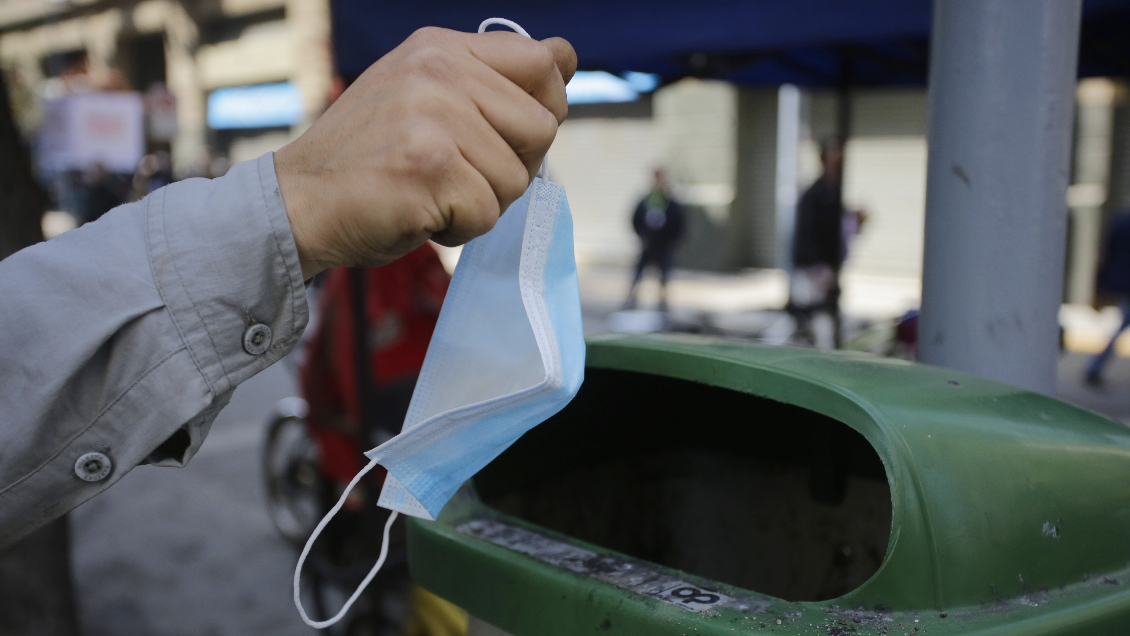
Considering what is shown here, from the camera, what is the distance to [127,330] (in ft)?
3.11

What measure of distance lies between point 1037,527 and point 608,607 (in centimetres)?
55

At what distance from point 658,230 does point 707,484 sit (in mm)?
9395

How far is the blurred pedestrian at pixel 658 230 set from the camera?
1105 centimetres

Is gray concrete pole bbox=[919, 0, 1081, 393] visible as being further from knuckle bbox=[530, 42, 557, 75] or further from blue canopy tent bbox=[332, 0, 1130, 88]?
blue canopy tent bbox=[332, 0, 1130, 88]

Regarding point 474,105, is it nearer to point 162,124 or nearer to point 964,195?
point 964,195

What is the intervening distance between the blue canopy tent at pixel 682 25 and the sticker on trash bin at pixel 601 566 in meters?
2.40

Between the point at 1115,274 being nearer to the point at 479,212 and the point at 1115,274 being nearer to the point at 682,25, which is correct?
the point at 682,25

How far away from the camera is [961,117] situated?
156cm

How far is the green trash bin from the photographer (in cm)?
105

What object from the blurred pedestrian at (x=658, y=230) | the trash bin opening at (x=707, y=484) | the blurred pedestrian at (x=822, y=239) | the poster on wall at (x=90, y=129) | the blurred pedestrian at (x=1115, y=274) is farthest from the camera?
the blurred pedestrian at (x=658, y=230)

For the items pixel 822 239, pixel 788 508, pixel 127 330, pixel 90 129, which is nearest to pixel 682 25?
pixel 788 508

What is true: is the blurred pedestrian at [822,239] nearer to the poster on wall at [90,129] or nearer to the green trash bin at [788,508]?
the green trash bin at [788,508]

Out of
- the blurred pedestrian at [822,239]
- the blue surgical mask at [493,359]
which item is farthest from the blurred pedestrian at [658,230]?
the blue surgical mask at [493,359]

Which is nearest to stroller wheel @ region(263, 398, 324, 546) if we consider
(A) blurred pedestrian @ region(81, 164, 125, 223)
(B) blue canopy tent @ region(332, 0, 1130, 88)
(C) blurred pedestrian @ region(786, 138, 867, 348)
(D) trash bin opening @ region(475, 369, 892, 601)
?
(B) blue canopy tent @ region(332, 0, 1130, 88)
